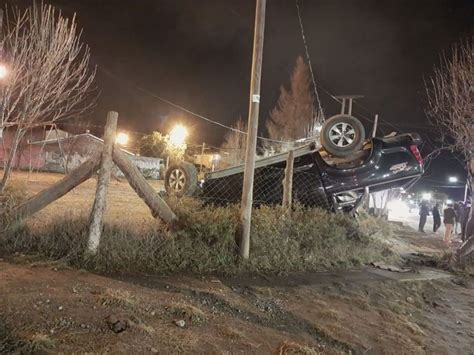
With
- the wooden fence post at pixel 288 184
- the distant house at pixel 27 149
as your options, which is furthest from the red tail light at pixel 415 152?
the distant house at pixel 27 149

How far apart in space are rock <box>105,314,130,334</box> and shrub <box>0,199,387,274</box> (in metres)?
1.44

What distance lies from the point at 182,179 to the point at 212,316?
15.5 ft

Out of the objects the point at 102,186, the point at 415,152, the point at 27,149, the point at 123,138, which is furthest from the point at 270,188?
the point at 123,138

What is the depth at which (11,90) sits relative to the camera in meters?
7.29

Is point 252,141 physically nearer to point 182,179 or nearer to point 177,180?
point 182,179

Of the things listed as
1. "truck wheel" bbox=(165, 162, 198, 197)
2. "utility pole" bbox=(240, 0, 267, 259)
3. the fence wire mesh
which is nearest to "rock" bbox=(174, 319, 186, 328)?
"utility pole" bbox=(240, 0, 267, 259)

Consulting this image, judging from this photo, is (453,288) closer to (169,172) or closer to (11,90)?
(169,172)

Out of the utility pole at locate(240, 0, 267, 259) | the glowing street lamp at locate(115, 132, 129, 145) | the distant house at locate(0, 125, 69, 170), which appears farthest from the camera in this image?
the glowing street lamp at locate(115, 132, 129, 145)

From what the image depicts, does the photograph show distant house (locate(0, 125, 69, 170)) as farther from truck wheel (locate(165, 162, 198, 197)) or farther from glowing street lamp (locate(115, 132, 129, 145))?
truck wheel (locate(165, 162, 198, 197))

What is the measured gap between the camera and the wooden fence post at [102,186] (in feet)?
16.4

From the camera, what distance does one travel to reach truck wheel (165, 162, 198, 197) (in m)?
8.19

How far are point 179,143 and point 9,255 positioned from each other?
2878cm

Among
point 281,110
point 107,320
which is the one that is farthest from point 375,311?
point 281,110

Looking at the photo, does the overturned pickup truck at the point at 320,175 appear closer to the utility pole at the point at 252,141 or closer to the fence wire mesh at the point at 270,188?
the fence wire mesh at the point at 270,188
